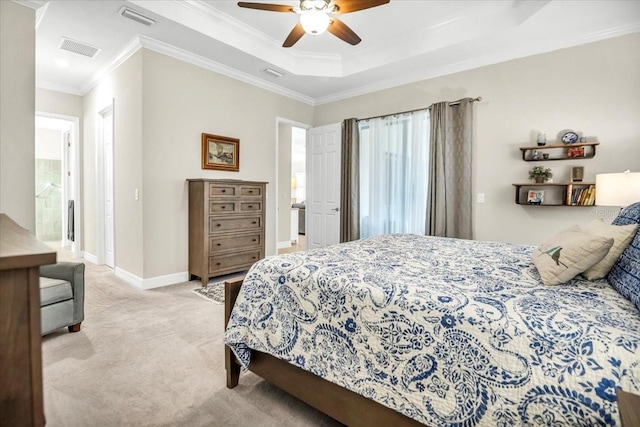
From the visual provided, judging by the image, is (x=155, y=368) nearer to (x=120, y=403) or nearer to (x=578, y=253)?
(x=120, y=403)

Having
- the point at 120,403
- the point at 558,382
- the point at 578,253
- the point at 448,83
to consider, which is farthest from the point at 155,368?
the point at 448,83

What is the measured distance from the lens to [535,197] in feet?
11.1

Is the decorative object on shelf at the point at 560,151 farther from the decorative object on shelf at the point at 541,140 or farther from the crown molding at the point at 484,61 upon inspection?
the crown molding at the point at 484,61

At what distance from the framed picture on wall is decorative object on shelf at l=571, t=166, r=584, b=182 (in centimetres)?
395

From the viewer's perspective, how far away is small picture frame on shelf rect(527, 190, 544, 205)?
3.34 m

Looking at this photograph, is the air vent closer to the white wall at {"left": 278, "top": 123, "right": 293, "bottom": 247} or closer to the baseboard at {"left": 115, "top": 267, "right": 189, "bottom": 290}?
the baseboard at {"left": 115, "top": 267, "right": 189, "bottom": 290}

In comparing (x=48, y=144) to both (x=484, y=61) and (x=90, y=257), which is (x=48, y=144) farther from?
(x=484, y=61)

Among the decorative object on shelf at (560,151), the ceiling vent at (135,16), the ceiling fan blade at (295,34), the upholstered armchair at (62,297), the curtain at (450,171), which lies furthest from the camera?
the curtain at (450,171)

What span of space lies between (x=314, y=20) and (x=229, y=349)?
241 centimetres

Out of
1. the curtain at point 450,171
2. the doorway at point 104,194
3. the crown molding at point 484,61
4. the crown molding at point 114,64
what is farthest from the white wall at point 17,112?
the curtain at point 450,171

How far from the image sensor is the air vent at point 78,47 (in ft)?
11.6

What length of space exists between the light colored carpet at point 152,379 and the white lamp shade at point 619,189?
2729mm

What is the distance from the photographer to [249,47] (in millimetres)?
3768

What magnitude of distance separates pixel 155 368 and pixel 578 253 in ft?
7.81
